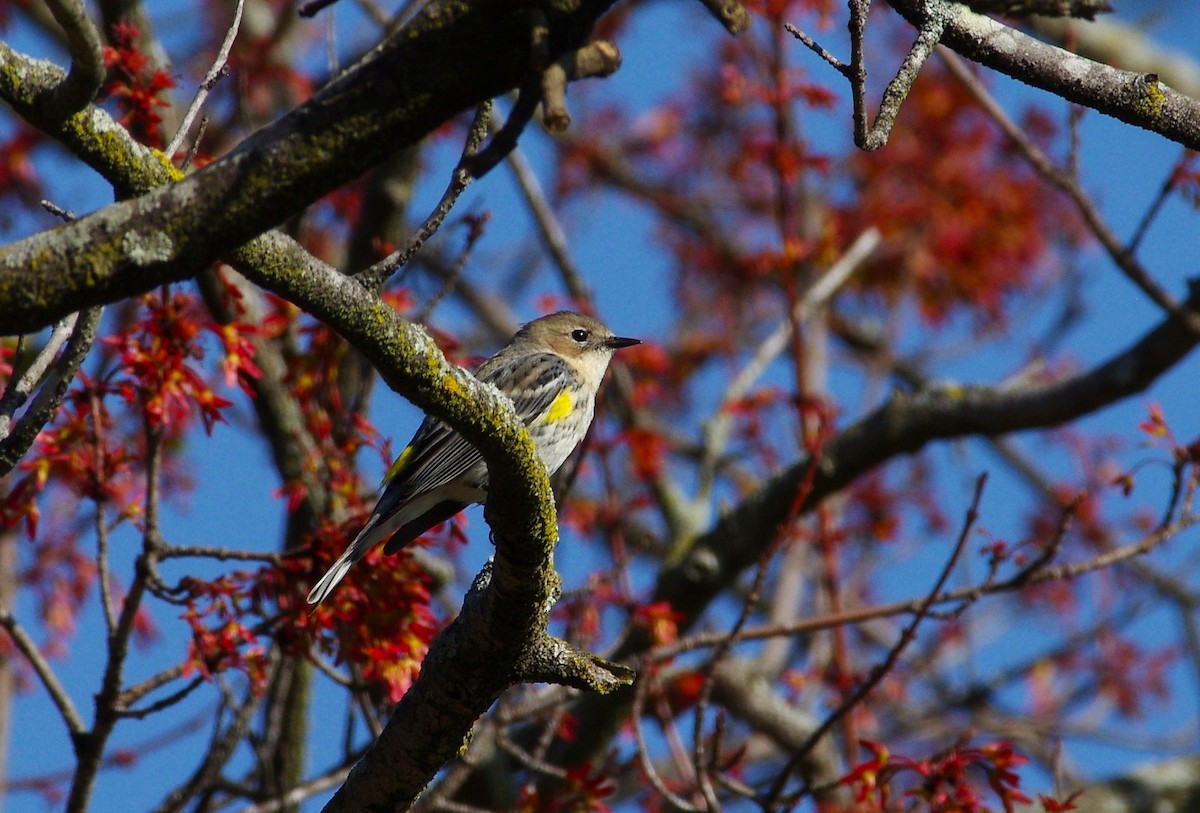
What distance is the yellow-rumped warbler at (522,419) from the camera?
5800 mm

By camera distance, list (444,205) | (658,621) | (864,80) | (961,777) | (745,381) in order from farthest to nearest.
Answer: (745,381) < (658,621) < (961,777) < (444,205) < (864,80)

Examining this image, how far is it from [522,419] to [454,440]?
0.50 metres

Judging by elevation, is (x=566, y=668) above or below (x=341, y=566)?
below

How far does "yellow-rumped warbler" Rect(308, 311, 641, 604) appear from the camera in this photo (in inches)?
228

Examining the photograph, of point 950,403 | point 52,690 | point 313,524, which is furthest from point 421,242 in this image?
point 950,403

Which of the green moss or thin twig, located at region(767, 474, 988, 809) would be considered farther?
thin twig, located at region(767, 474, 988, 809)

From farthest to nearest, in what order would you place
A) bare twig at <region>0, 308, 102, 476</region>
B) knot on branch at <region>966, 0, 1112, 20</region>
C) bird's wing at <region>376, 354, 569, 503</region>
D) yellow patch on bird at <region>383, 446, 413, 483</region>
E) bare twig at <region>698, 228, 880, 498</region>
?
1. bare twig at <region>698, 228, 880, 498</region>
2. yellow patch on bird at <region>383, 446, 413, 483</region>
3. bird's wing at <region>376, 354, 569, 503</region>
4. bare twig at <region>0, 308, 102, 476</region>
5. knot on branch at <region>966, 0, 1112, 20</region>

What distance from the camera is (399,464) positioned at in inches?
260

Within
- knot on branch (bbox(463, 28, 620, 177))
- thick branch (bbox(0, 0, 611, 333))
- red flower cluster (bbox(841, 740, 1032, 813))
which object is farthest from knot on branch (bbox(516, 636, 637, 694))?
thick branch (bbox(0, 0, 611, 333))

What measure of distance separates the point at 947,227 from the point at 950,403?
7062mm

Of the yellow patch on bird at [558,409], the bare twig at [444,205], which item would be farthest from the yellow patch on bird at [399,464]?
the bare twig at [444,205]

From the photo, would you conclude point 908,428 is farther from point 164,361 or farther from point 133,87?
point 133,87

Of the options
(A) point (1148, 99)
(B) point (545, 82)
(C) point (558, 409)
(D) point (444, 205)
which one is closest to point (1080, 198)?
(C) point (558, 409)

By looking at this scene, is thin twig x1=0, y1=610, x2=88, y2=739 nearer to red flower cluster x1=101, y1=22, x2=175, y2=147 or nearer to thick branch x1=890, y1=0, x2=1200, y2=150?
red flower cluster x1=101, y1=22, x2=175, y2=147
